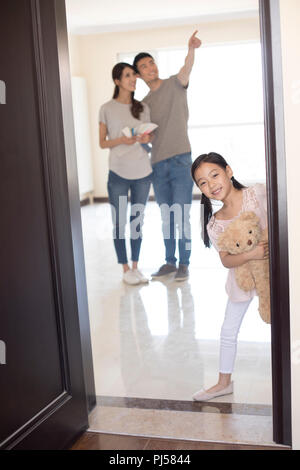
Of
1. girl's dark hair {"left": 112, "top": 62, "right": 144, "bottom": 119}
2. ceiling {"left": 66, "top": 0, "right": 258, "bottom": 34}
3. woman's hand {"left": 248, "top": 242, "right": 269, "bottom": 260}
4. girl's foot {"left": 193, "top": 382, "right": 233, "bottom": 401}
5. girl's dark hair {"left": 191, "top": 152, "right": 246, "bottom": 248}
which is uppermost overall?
ceiling {"left": 66, "top": 0, "right": 258, "bottom": 34}

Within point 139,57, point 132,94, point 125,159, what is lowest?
point 125,159

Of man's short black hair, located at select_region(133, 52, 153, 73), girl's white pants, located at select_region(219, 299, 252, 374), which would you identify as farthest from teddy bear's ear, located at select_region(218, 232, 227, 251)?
man's short black hair, located at select_region(133, 52, 153, 73)

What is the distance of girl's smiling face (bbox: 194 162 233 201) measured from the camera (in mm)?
2086

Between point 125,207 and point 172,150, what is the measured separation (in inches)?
29.1

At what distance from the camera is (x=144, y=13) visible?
2553 millimetres

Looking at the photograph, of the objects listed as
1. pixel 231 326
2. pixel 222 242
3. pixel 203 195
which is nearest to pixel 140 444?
pixel 231 326

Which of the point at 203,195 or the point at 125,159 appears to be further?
the point at 125,159

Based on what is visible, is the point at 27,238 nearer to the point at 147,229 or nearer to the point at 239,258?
the point at 239,258

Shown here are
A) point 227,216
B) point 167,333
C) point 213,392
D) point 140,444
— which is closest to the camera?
point 140,444

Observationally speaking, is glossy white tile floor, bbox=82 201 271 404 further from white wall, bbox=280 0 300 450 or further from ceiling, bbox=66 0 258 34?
ceiling, bbox=66 0 258 34

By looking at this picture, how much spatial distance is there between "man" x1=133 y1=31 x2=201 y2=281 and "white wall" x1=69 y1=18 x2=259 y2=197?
6 centimetres

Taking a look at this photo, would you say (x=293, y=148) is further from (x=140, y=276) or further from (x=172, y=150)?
(x=140, y=276)

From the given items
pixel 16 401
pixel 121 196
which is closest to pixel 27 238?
pixel 16 401
